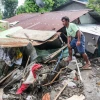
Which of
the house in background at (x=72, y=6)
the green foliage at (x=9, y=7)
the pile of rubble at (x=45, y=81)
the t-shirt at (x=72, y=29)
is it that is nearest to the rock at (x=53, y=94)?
the pile of rubble at (x=45, y=81)

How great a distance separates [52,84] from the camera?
5449 mm

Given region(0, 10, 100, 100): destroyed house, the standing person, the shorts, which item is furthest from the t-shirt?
region(0, 10, 100, 100): destroyed house

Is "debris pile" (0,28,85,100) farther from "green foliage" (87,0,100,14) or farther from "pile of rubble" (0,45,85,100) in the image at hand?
"green foliage" (87,0,100,14)

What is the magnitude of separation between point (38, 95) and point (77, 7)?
37.2 ft

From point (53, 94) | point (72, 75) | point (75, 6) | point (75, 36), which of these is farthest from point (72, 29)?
point (75, 6)

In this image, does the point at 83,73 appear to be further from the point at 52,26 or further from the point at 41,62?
the point at 52,26

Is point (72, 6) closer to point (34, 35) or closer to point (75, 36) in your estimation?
point (34, 35)

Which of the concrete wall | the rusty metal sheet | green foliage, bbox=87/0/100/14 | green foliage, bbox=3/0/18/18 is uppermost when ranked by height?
green foliage, bbox=87/0/100/14

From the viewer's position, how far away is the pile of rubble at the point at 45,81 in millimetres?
4957

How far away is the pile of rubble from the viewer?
16.3 feet

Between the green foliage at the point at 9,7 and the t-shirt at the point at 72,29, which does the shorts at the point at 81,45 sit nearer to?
the t-shirt at the point at 72,29

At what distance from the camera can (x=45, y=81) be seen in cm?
534

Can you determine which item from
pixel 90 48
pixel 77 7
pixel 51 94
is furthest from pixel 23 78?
pixel 77 7

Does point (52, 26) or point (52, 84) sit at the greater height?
point (52, 26)
